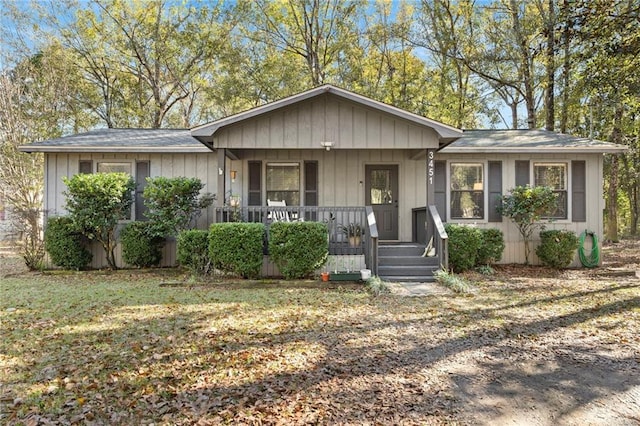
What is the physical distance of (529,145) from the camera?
32.2ft

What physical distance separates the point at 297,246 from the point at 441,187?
183 inches

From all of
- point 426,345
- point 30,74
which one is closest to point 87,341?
point 426,345

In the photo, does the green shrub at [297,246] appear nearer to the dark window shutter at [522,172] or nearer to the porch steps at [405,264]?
the porch steps at [405,264]

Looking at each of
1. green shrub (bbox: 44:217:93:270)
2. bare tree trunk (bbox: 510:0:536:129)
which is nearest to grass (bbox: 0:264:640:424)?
green shrub (bbox: 44:217:93:270)

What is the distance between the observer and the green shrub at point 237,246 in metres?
7.78

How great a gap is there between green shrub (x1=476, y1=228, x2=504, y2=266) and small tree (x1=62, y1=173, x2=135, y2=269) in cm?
877

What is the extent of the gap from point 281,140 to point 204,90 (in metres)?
15.5

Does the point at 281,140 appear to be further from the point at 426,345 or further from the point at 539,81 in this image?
the point at 539,81

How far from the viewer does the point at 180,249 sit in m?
8.16

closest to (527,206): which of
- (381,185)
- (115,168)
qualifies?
(381,185)

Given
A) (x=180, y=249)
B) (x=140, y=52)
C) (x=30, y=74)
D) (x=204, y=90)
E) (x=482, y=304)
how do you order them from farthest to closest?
(x=204, y=90), (x=140, y=52), (x=30, y=74), (x=180, y=249), (x=482, y=304)

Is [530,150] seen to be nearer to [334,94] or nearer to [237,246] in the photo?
[334,94]

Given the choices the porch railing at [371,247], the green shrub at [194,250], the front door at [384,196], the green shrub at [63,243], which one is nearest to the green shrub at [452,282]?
the porch railing at [371,247]

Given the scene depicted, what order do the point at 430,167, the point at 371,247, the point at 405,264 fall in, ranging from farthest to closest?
1. the point at 430,167
2. the point at 405,264
3. the point at 371,247
